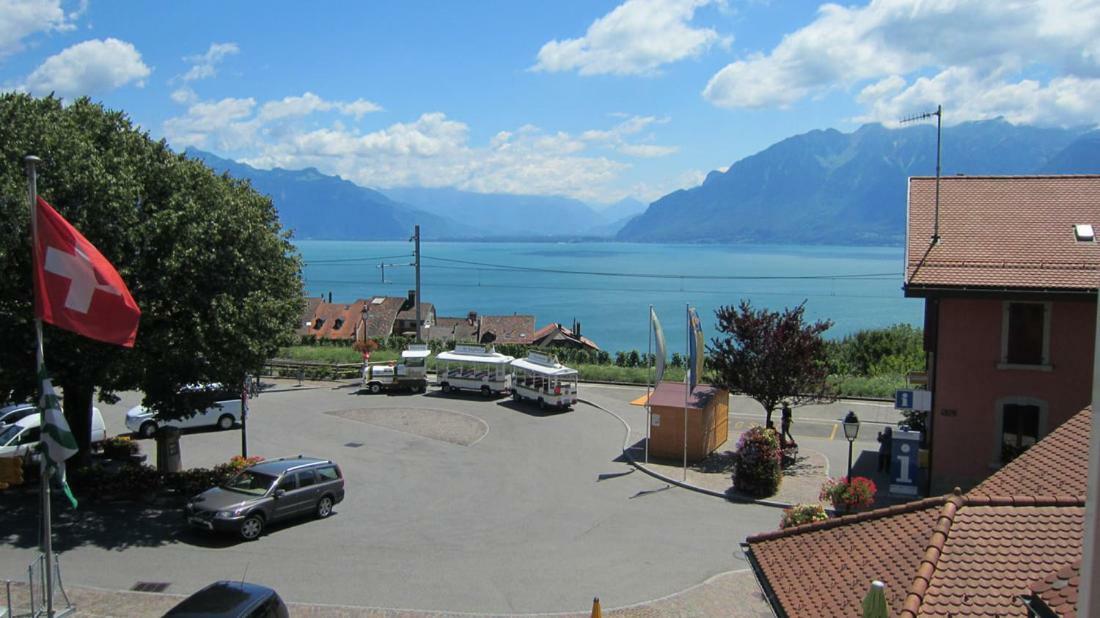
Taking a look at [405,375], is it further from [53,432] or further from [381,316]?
[381,316]

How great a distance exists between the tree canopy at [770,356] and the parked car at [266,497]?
12.1 metres

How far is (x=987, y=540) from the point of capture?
8562 millimetres

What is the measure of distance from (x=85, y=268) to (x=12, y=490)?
10661 millimetres

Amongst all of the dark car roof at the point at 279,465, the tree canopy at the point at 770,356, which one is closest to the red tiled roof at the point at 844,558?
the dark car roof at the point at 279,465

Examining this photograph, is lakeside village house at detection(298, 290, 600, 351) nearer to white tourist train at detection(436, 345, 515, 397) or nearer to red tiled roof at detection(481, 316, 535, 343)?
red tiled roof at detection(481, 316, 535, 343)

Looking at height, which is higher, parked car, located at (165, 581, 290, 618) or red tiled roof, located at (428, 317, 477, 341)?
parked car, located at (165, 581, 290, 618)

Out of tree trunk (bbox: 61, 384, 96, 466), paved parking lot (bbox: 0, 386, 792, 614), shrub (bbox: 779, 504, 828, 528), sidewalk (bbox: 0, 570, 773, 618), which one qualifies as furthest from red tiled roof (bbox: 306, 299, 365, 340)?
shrub (bbox: 779, 504, 828, 528)

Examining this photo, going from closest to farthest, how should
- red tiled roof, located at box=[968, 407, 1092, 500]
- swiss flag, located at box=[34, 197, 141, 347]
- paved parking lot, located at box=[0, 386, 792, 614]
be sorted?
red tiled roof, located at box=[968, 407, 1092, 500], swiss flag, located at box=[34, 197, 141, 347], paved parking lot, located at box=[0, 386, 792, 614]

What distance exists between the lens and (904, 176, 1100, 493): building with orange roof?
796 inches

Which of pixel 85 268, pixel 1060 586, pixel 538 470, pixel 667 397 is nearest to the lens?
pixel 1060 586

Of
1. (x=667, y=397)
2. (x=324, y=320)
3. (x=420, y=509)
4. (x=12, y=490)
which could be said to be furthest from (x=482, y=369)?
(x=324, y=320)

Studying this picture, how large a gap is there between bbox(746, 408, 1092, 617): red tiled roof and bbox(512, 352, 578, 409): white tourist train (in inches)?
862

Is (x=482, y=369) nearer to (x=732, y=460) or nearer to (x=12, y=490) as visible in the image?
(x=732, y=460)

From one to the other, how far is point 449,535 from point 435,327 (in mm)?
64728
